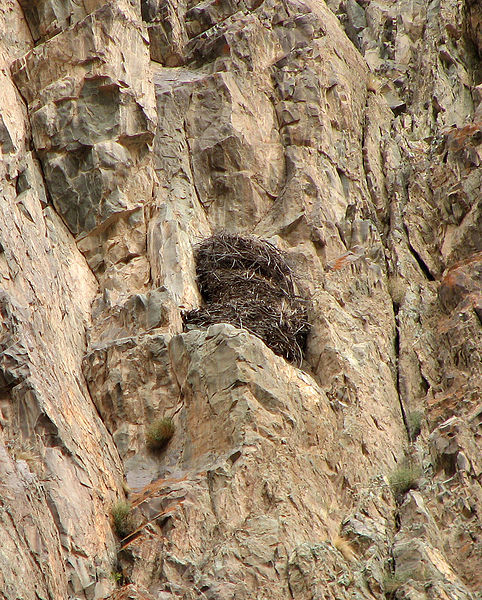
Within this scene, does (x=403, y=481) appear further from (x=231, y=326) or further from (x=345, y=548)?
(x=231, y=326)

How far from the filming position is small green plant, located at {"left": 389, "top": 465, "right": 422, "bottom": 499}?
440 inches

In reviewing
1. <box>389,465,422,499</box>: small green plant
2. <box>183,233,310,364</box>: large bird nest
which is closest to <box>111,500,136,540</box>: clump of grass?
<box>183,233,310,364</box>: large bird nest

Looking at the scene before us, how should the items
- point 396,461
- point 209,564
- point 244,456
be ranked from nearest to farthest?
point 209,564
point 244,456
point 396,461

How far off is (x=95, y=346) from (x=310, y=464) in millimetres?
3403

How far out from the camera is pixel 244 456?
10.2 meters

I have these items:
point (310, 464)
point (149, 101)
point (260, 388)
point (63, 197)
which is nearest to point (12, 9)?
point (149, 101)

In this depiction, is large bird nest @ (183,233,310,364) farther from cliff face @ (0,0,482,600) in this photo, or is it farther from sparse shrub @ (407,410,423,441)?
sparse shrub @ (407,410,423,441)

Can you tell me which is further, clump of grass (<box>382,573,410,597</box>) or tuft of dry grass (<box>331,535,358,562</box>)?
tuft of dry grass (<box>331,535,358,562</box>)

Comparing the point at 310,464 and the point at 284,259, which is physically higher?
the point at 284,259

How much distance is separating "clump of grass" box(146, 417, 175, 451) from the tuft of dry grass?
247cm

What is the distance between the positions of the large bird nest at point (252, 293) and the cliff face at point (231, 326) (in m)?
0.33

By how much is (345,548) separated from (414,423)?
2.97m

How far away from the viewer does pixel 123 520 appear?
974 centimetres

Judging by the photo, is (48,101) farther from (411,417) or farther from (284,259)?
(411,417)
